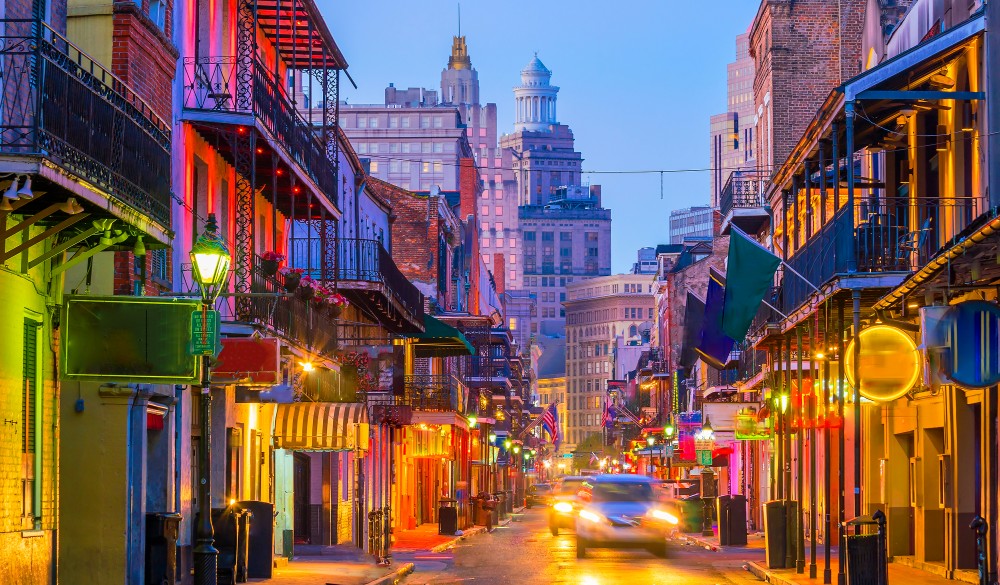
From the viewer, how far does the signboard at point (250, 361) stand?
2216 cm

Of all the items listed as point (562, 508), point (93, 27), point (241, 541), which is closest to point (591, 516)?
point (241, 541)

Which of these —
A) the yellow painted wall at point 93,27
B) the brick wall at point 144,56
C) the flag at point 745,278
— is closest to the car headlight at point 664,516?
the flag at point 745,278

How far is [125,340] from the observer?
54.7 ft

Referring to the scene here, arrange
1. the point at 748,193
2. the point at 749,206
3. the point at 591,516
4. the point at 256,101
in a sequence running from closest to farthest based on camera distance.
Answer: the point at 256,101 < the point at 591,516 < the point at 749,206 < the point at 748,193

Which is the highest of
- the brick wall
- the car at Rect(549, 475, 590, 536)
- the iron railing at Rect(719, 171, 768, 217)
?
the iron railing at Rect(719, 171, 768, 217)

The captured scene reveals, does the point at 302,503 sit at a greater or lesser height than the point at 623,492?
lesser

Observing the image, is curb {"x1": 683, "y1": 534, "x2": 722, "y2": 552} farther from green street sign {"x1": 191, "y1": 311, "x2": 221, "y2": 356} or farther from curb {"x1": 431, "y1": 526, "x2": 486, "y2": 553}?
green street sign {"x1": 191, "y1": 311, "x2": 221, "y2": 356}

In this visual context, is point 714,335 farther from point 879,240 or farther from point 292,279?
point 292,279

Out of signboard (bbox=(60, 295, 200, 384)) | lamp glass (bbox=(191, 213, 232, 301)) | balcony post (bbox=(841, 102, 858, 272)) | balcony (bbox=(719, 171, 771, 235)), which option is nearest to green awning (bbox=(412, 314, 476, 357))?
balcony (bbox=(719, 171, 771, 235))

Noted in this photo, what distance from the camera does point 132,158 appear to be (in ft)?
50.1

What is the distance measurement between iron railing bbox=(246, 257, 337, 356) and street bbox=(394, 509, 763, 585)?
4398 mm

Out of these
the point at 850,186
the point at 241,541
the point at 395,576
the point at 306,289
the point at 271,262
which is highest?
the point at 850,186

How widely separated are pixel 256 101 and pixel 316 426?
24.9 feet

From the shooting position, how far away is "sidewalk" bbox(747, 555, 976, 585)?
909 inches
